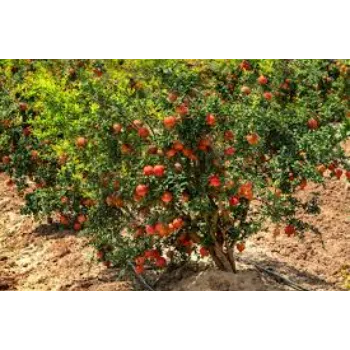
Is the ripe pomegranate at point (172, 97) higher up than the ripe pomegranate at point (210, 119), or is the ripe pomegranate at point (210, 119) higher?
the ripe pomegranate at point (172, 97)

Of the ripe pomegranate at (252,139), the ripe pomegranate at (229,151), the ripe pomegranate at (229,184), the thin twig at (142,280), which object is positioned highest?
the ripe pomegranate at (252,139)

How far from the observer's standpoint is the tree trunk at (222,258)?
6.48 m

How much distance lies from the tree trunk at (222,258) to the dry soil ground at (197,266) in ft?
0.30

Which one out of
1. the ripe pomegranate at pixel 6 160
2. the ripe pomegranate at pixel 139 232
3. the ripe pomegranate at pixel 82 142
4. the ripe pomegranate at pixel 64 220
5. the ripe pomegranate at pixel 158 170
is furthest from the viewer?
the ripe pomegranate at pixel 6 160

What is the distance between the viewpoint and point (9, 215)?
370 inches

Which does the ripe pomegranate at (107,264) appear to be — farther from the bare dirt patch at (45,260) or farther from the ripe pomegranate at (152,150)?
the ripe pomegranate at (152,150)

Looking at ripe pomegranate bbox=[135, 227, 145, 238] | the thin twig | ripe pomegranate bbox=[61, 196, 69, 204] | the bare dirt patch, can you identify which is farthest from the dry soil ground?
ripe pomegranate bbox=[135, 227, 145, 238]

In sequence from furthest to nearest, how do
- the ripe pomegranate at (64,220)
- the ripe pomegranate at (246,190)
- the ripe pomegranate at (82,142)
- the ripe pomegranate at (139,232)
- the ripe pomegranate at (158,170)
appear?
the ripe pomegranate at (64,220) < the ripe pomegranate at (82,142) < the ripe pomegranate at (139,232) < the ripe pomegranate at (246,190) < the ripe pomegranate at (158,170)

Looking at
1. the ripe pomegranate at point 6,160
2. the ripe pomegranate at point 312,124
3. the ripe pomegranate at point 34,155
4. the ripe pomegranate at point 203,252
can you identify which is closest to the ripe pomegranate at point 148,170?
the ripe pomegranate at point 203,252

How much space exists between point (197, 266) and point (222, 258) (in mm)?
463

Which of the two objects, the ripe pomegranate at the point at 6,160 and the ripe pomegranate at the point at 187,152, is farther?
the ripe pomegranate at the point at 6,160

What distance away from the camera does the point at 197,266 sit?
22.8 ft
